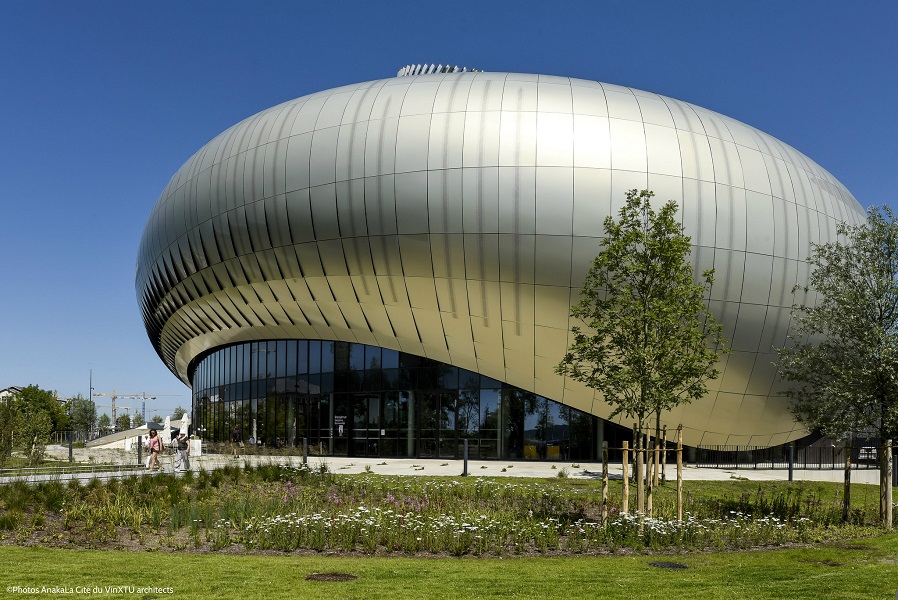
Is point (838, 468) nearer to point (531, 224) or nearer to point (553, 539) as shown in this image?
point (531, 224)

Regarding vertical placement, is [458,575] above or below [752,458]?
above

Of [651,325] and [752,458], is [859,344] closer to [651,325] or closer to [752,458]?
[651,325]

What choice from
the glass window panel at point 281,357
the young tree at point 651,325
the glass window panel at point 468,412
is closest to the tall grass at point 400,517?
the young tree at point 651,325

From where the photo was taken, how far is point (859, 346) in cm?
1599

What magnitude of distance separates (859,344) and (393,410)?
22.2 metres

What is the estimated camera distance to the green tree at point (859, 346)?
51.4ft

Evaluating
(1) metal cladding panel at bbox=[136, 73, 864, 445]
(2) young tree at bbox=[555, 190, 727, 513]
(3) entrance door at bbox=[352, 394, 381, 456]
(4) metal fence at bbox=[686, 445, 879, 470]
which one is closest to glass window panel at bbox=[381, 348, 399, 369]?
(1) metal cladding panel at bbox=[136, 73, 864, 445]

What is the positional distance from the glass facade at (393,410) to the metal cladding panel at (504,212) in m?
1.21

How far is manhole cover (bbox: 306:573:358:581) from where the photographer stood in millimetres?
8922

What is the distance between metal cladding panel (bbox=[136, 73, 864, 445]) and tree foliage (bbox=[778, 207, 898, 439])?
10003 millimetres

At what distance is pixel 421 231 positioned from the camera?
27781 millimetres

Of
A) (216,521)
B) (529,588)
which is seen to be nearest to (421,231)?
(216,521)

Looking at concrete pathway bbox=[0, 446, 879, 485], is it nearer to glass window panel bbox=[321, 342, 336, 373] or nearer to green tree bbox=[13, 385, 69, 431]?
→ glass window panel bbox=[321, 342, 336, 373]

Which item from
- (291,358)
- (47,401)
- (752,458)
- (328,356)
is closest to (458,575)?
(752,458)
